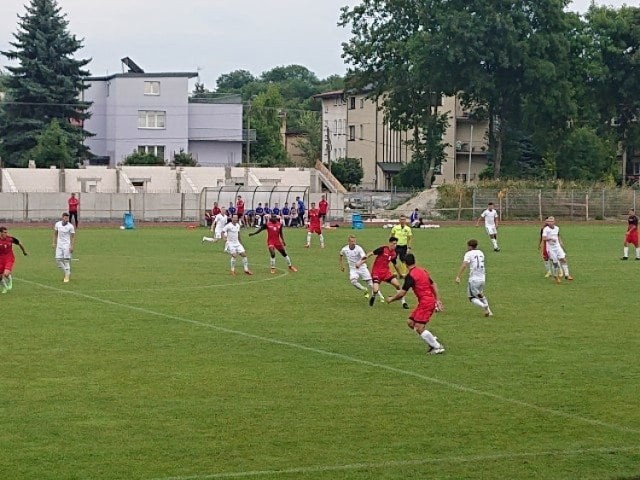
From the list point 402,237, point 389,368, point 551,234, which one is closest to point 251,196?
point 402,237

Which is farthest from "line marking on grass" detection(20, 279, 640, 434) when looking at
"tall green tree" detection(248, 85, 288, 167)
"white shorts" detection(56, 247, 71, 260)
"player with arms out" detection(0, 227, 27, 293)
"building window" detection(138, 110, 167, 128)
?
"tall green tree" detection(248, 85, 288, 167)

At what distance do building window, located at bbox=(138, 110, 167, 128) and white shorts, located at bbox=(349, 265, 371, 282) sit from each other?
8110 centimetres

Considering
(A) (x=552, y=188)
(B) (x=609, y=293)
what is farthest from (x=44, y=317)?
(A) (x=552, y=188)

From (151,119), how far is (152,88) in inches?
112

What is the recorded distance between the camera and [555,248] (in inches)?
1316

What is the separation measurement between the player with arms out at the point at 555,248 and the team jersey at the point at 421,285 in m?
14.3

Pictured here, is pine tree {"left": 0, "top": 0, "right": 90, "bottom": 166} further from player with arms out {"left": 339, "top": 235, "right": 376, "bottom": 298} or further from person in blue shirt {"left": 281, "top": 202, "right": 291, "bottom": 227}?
player with arms out {"left": 339, "top": 235, "right": 376, "bottom": 298}

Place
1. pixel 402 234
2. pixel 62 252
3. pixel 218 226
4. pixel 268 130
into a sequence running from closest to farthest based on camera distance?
pixel 62 252, pixel 402 234, pixel 218 226, pixel 268 130

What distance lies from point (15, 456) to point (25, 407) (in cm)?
263

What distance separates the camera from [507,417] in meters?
14.8

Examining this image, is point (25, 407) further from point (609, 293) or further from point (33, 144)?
point (33, 144)

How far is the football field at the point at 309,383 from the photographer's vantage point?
12617mm

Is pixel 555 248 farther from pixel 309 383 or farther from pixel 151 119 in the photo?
pixel 151 119

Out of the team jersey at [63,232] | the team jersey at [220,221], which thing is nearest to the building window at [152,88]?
the team jersey at [220,221]
